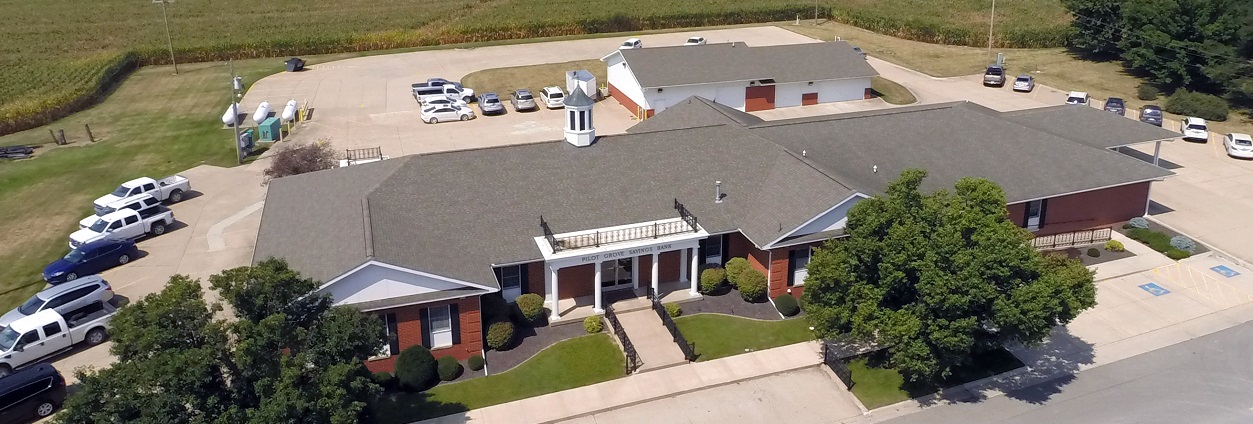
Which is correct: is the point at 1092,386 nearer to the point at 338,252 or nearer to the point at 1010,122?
the point at 1010,122

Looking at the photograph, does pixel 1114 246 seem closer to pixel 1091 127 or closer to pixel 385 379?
pixel 1091 127

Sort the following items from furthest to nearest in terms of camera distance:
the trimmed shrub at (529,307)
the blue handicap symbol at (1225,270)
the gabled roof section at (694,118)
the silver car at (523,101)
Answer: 1. the silver car at (523,101)
2. the gabled roof section at (694,118)
3. the blue handicap symbol at (1225,270)
4. the trimmed shrub at (529,307)

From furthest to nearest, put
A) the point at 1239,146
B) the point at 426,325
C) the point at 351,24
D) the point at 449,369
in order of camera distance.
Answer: the point at 351,24
the point at 1239,146
the point at 426,325
the point at 449,369

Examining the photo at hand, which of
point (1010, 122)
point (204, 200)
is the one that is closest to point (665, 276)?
point (1010, 122)

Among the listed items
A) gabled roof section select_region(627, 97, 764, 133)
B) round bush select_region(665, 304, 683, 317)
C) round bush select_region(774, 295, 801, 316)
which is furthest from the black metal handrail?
gabled roof section select_region(627, 97, 764, 133)

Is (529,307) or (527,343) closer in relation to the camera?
(527,343)

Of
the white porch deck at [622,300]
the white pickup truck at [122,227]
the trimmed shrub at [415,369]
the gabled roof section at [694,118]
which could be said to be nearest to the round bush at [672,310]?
the white porch deck at [622,300]

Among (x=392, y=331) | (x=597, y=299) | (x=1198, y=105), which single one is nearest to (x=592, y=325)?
(x=597, y=299)

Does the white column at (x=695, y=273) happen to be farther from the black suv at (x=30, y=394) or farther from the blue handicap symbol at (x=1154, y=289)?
the black suv at (x=30, y=394)

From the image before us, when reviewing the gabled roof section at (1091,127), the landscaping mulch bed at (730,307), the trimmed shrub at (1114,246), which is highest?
the gabled roof section at (1091,127)
